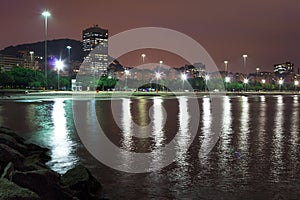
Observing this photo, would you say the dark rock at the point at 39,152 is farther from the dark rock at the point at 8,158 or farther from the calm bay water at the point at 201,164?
the dark rock at the point at 8,158

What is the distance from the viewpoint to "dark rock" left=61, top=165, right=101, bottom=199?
628 cm

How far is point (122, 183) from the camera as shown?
7.53 m

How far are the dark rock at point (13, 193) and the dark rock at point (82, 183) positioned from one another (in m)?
1.57

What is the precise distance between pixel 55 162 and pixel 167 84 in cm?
11290

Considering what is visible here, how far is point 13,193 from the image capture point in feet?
14.7

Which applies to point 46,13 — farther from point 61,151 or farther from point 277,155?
point 277,155

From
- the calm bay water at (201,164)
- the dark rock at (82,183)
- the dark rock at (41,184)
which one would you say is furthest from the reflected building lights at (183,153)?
the dark rock at (41,184)

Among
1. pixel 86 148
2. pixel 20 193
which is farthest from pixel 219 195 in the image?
pixel 86 148

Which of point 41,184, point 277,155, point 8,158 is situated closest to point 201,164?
point 277,155

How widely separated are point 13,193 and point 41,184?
831mm

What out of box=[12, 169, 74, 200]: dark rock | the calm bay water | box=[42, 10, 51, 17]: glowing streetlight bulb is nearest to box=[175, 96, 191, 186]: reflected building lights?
the calm bay water

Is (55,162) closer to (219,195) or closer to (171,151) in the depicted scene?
(171,151)

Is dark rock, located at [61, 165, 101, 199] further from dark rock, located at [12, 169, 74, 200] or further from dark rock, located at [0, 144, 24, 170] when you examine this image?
dark rock, located at [0, 144, 24, 170]

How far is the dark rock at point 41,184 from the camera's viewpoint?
5.12m
